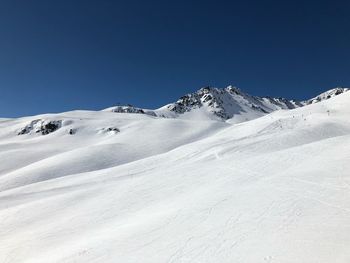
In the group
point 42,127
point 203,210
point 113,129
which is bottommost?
point 203,210

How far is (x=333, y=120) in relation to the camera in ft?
92.5

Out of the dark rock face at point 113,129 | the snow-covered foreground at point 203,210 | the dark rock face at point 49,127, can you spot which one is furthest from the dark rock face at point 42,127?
the snow-covered foreground at point 203,210

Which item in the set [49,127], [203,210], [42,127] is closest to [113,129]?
[49,127]

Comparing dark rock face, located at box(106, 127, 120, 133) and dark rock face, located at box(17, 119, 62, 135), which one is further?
dark rock face, located at box(17, 119, 62, 135)

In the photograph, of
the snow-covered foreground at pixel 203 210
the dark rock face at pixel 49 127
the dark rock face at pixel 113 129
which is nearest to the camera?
the snow-covered foreground at pixel 203 210

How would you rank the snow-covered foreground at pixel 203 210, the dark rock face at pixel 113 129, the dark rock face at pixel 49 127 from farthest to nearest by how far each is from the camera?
the dark rock face at pixel 49 127
the dark rock face at pixel 113 129
the snow-covered foreground at pixel 203 210

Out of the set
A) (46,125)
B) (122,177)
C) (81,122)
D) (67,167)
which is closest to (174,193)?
(122,177)

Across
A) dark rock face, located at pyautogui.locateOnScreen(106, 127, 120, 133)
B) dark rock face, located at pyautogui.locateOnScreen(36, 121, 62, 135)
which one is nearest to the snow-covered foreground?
dark rock face, located at pyautogui.locateOnScreen(106, 127, 120, 133)

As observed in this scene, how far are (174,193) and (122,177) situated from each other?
6.24 m

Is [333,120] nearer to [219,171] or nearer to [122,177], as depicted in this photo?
[219,171]

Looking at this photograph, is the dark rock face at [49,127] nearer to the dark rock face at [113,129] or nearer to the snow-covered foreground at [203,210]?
the dark rock face at [113,129]

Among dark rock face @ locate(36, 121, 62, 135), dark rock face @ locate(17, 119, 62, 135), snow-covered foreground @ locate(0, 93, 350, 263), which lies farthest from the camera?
dark rock face @ locate(17, 119, 62, 135)

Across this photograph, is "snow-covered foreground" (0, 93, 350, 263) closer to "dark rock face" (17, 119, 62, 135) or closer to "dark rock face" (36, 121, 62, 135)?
"dark rock face" (36, 121, 62, 135)

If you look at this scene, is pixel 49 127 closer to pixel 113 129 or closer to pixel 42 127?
pixel 42 127
